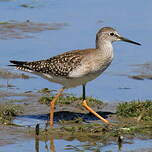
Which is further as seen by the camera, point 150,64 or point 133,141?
point 150,64

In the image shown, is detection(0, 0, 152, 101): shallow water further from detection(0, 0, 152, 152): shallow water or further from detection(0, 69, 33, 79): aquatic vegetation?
detection(0, 69, 33, 79): aquatic vegetation

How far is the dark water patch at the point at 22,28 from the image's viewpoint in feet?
61.6

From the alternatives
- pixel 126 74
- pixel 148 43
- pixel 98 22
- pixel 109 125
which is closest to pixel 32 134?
pixel 109 125

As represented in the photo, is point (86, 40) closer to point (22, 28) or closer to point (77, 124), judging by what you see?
point (22, 28)

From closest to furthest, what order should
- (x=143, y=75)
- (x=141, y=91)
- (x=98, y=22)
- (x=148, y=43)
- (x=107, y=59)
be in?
(x=107, y=59) → (x=141, y=91) → (x=143, y=75) → (x=148, y=43) → (x=98, y=22)

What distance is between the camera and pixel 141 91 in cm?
1489

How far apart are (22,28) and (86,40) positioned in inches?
84.5

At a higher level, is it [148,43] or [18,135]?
[148,43]

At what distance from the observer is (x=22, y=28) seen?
19.4 m

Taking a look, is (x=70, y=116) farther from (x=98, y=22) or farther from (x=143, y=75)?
(x=98, y=22)

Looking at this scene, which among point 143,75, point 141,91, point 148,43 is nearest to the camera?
point 141,91

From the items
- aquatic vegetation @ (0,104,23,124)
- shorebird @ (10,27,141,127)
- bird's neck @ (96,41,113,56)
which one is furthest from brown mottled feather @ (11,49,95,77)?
aquatic vegetation @ (0,104,23,124)

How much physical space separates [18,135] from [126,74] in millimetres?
4781

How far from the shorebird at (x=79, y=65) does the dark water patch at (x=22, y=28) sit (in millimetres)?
5321
